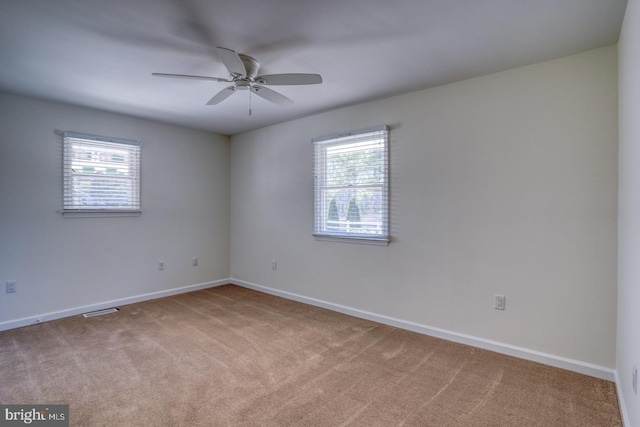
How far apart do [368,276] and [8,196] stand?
3822mm

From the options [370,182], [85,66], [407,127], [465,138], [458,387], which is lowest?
[458,387]

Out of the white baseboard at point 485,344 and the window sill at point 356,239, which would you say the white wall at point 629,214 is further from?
the window sill at point 356,239

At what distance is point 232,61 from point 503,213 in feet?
7.90

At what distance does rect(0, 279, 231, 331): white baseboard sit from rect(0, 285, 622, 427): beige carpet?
0.11m

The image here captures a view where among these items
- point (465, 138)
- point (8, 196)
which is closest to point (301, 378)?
point (465, 138)

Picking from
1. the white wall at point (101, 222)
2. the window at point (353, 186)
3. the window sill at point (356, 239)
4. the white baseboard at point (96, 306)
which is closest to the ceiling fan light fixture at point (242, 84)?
the window at point (353, 186)

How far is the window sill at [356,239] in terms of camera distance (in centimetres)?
343

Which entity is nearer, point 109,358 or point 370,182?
point 109,358

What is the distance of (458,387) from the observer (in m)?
→ 2.20

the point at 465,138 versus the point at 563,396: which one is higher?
the point at 465,138

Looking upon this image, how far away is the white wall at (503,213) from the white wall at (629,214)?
0.61 ft

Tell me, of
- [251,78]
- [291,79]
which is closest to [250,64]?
[251,78]

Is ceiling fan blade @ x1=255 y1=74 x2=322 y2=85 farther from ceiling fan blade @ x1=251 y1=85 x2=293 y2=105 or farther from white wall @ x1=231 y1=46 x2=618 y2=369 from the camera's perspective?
white wall @ x1=231 y1=46 x2=618 y2=369

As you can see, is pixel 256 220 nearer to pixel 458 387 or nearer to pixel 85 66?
pixel 85 66
